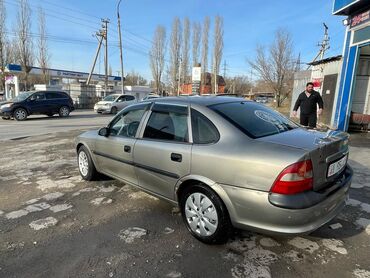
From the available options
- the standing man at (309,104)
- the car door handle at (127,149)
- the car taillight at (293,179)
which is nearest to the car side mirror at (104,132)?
the car door handle at (127,149)

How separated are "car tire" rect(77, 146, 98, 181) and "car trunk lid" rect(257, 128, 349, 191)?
3.20m

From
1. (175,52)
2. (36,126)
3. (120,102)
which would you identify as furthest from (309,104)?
(175,52)

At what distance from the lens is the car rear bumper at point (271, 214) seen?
256 centimetres

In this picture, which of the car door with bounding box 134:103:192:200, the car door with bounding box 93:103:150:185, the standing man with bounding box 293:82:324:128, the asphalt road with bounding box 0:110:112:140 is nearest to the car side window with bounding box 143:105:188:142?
the car door with bounding box 134:103:192:200

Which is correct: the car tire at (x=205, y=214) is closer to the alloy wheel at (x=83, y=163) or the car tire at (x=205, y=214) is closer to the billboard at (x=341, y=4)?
the alloy wheel at (x=83, y=163)

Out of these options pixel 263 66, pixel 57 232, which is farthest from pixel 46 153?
pixel 263 66

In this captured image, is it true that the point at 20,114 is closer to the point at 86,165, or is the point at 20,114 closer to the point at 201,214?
the point at 86,165

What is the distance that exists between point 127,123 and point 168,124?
0.94 metres

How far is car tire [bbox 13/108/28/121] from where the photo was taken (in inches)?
657

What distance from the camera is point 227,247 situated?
306cm

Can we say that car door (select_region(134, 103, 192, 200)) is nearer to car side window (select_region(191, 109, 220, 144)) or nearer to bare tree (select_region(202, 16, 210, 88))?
car side window (select_region(191, 109, 220, 144))

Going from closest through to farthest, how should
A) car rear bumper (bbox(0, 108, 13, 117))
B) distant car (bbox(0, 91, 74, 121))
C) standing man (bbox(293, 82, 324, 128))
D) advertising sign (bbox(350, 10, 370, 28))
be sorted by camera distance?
1. standing man (bbox(293, 82, 324, 128))
2. advertising sign (bbox(350, 10, 370, 28))
3. car rear bumper (bbox(0, 108, 13, 117))
4. distant car (bbox(0, 91, 74, 121))

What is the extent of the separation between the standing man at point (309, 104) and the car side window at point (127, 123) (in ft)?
16.9

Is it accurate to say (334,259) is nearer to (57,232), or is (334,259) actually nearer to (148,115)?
(148,115)
